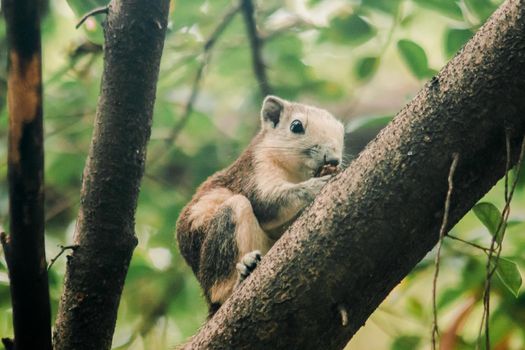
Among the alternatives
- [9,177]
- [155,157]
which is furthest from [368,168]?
[155,157]

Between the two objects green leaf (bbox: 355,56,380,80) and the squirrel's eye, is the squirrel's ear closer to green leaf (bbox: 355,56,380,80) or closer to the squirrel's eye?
the squirrel's eye

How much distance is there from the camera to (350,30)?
4.23 meters

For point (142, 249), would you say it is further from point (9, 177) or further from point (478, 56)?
point (478, 56)

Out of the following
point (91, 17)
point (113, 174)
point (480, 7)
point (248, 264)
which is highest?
point (91, 17)

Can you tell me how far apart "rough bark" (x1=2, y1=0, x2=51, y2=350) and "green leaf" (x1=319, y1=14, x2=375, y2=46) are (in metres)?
2.30

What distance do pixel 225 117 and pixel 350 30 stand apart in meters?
1.45

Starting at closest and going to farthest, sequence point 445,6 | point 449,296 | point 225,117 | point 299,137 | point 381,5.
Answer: point 445,6 → point 449,296 → point 381,5 → point 299,137 → point 225,117

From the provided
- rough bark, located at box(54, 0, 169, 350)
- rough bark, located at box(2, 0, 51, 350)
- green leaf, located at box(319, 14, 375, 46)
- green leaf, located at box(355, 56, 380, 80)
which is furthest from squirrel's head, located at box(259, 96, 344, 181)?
rough bark, located at box(2, 0, 51, 350)

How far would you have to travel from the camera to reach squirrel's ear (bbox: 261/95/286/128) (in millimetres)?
4789

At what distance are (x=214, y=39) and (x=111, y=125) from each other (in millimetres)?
1761

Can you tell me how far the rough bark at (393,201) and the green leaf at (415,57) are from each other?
154 cm

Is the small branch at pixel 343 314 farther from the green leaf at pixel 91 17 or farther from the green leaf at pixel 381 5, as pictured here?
the green leaf at pixel 381 5

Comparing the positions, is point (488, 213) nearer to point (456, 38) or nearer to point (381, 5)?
point (456, 38)

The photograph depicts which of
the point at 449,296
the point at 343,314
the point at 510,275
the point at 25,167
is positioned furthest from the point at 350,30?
the point at 25,167
